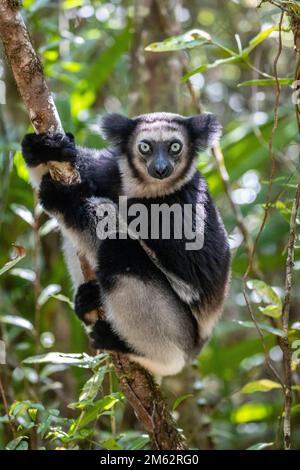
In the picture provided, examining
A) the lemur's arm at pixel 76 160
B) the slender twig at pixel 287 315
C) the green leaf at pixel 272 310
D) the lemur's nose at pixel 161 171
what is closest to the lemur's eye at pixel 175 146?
the lemur's nose at pixel 161 171

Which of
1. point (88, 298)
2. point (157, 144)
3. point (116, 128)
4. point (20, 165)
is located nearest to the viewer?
point (88, 298)

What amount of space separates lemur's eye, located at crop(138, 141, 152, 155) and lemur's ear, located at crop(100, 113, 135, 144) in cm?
19

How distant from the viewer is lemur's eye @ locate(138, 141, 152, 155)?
4.46m

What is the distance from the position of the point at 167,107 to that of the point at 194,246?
6.53ft

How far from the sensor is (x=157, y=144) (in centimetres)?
445

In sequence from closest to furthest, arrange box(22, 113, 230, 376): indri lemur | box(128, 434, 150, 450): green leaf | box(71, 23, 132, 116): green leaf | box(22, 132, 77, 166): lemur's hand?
box(22, 132, 77, 166): lemur's hand, box(128, 434, 150, 450): green leaf, box(22, 113, 230, 376): indri lemur, box(71, 23, 132, 116): green leaf

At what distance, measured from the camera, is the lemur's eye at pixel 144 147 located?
4.46 meters

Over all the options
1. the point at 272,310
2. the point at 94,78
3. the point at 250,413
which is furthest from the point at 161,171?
the point at 250,413

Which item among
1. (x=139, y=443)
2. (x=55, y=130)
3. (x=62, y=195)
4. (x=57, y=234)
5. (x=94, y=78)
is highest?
(x=94, y=78)

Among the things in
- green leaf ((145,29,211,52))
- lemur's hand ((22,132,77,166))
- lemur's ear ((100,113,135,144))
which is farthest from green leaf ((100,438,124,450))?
green leaf ((145,29,211,52))

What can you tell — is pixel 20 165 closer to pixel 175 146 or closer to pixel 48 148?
pixel 175 146

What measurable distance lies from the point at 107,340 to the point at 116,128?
1545 mm

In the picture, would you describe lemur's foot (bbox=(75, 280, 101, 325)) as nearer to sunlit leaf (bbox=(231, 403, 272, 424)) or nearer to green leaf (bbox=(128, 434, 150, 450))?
green leaf (bbox=(128, 434, 150, 450))

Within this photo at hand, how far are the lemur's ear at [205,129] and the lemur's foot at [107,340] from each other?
1484 millimetres
